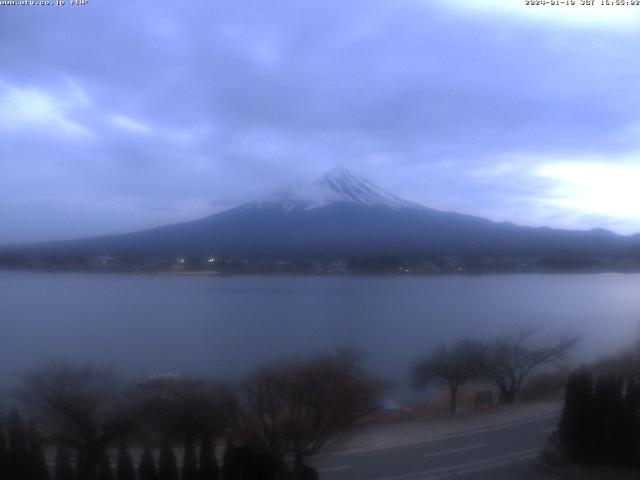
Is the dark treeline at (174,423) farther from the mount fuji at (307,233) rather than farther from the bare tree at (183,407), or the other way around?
the mount fuji at (307,233)

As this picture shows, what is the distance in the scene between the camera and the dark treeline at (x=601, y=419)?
5156mm

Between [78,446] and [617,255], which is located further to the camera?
[617,255]

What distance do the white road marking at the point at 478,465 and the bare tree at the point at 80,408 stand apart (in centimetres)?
188

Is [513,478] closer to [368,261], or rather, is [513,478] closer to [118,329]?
[368,261]

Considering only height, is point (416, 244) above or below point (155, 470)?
above

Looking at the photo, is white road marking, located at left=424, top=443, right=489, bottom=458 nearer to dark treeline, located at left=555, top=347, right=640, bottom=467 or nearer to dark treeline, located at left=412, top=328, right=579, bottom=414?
dark treeline, located at left=412, top=328, right=579, bottom=414

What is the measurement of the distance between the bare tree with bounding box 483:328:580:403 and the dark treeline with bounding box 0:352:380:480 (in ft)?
5.53

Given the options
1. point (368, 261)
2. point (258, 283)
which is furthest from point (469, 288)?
point (258, 283)

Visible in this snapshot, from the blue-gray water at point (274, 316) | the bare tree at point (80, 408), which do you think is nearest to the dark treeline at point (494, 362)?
the blue-gray water at point (274, 316)

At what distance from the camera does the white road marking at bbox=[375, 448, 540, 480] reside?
442cm

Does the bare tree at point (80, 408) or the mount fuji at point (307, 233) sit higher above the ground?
the mount fuji at point (307, 233)

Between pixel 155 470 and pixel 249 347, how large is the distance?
123 cm

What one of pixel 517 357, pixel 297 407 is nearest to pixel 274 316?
pixel 297 407

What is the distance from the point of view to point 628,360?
19.5ft
